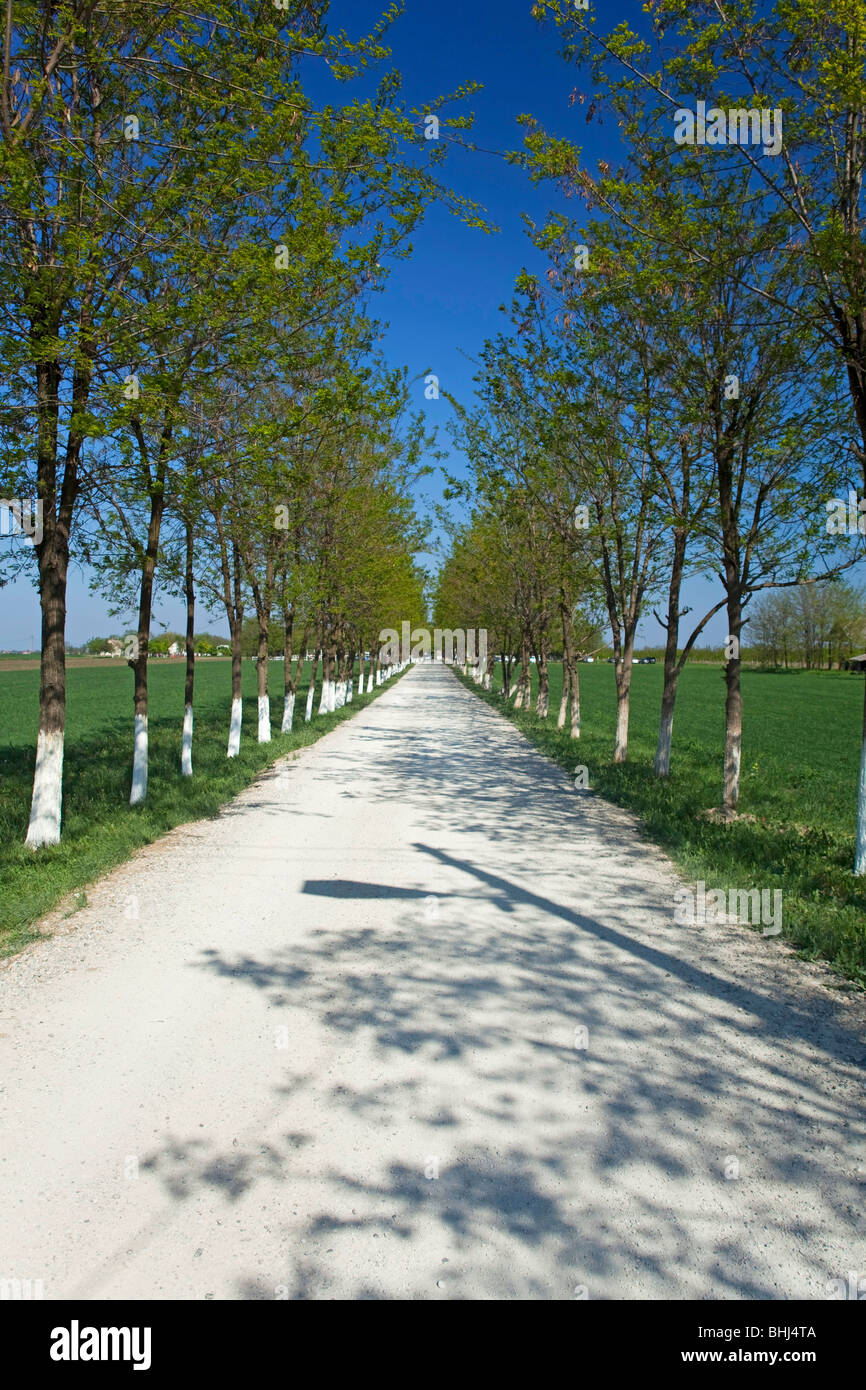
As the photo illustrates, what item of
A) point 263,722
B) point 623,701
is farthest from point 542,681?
point 263,722

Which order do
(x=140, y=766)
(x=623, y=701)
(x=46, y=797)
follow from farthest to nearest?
(x=623, y=701), (x=140, y=766), (x=46, y=797)

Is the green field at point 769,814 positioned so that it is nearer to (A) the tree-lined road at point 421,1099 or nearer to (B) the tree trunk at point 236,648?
(A) the tree-lined road at point 421,1099

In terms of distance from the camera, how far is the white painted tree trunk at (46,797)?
825cm

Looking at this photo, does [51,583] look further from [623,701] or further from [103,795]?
[623,701]

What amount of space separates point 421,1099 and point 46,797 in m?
6.23

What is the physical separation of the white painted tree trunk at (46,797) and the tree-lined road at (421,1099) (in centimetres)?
160

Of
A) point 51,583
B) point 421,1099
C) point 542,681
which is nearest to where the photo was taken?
point 421,1099

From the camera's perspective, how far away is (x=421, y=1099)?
3.80m

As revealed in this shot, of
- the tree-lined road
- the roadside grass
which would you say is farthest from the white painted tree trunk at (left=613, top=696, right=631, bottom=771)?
the tree-lined road
